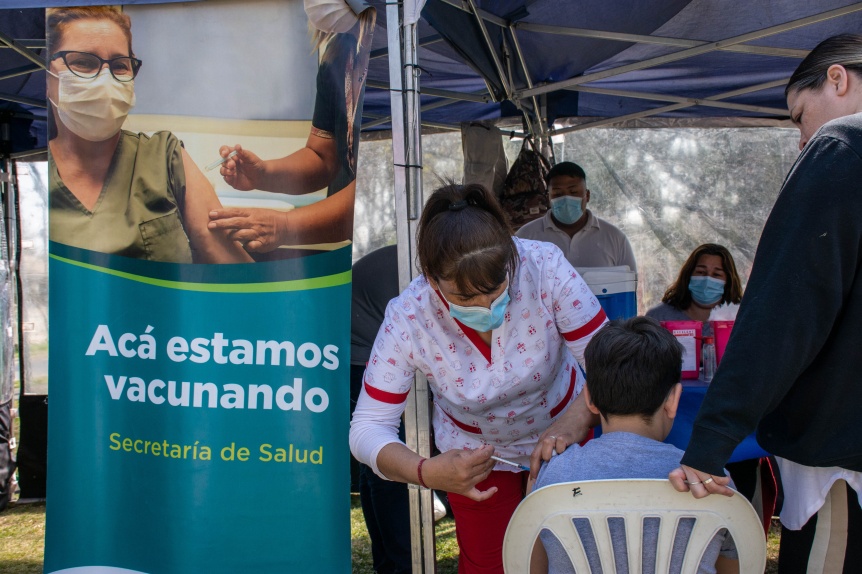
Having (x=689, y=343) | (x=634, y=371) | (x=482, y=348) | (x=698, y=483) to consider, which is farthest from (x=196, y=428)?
(x=689, y=343)

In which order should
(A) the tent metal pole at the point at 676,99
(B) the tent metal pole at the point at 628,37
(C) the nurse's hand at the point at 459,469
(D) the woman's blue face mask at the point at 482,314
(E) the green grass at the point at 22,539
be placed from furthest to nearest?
(A) the tent metal pole at the point at 676,99 → (E) the green grass at the point at 22,539 → (B) the tent metal pole at the point at 628,37 → (D) the woman's blue face mask at the point at 482,314 → (C) the nurse's hand at the point at 459,469

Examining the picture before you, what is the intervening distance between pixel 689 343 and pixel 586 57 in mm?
2243

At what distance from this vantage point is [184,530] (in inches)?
80.2

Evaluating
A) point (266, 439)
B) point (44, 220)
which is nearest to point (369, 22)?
point (266, 439)

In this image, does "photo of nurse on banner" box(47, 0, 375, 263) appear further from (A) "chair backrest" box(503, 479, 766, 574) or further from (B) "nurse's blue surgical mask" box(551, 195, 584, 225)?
(B) "nurse's blue surgical mask" box(551, 195, 584, 225)

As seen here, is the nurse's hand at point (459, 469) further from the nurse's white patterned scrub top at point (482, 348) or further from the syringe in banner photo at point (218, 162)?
the syringe in banner photo at point (218, 162)

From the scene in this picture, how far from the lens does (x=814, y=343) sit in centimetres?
128

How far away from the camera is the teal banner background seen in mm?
2002

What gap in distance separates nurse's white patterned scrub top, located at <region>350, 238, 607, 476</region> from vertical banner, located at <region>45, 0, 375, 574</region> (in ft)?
0.74

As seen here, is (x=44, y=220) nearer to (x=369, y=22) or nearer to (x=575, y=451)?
(x=369, y=22)

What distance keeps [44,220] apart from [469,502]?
4989 millimetres

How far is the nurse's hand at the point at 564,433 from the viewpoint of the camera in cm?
160

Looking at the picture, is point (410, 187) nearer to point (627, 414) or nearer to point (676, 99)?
point (627, 414)

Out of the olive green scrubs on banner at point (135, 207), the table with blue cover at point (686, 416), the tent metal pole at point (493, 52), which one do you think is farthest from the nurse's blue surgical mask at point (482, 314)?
the tent metal pole at point (493, 52)
